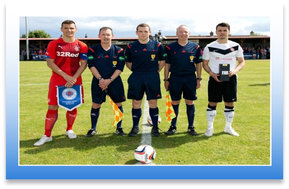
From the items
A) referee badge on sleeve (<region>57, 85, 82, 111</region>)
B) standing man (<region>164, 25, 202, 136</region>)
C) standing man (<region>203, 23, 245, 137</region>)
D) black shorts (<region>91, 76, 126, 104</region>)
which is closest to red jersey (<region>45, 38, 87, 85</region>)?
referee badge on sleeve (<region>57, 85, 82, 111</region>)

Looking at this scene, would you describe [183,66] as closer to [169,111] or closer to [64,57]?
[169,111]

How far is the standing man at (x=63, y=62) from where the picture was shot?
421cm

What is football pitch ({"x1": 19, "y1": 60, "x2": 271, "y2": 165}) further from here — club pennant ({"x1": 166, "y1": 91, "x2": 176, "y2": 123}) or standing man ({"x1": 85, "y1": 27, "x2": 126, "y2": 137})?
standing man ({"x1": 85, "y1": 27, "x2": 126, "y2": 137})

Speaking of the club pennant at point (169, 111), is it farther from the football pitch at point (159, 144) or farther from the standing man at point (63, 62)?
the standing man at point (63, 62)

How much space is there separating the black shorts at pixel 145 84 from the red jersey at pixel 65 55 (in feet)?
3.05

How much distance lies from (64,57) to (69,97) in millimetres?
674

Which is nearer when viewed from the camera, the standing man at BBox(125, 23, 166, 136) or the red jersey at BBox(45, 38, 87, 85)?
the red jersey at BBox(45, 38, 87, 85)

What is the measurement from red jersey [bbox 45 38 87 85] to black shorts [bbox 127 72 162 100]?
930 mm

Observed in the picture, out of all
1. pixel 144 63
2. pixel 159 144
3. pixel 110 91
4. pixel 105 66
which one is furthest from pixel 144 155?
pixel 105 66

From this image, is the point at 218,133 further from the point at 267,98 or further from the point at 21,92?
the point at 21,92

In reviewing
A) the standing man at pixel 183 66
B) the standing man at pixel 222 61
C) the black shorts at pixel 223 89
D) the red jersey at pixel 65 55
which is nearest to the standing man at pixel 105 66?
the red jersey at pixel 65 55

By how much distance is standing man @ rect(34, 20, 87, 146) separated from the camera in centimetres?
421

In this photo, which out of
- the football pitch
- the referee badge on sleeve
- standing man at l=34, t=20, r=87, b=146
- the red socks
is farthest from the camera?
the red socks

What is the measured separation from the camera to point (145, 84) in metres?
4.46
